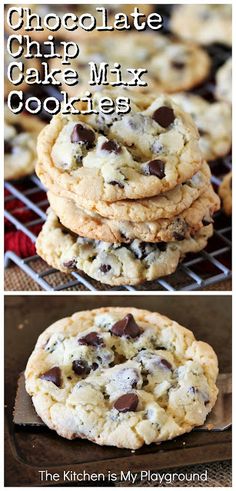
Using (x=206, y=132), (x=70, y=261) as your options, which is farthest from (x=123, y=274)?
(x=206, y=132)

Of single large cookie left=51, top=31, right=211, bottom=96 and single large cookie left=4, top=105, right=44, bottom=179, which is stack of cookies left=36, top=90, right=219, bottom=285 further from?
single large cookie left=51, top=31, right=211, bottom=96

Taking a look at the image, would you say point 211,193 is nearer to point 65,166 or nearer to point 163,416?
point 65,166

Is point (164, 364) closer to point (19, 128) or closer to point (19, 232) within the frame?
point (19, 232)

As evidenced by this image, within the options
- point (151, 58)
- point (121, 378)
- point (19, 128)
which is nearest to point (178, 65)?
point (151, 58)

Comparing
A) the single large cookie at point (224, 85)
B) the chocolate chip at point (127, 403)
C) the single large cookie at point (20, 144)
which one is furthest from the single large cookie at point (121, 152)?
the single large cookie at point (224, 85)

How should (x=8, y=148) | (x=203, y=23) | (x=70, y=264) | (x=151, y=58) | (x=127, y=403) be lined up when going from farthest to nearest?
(x=203, y=23) < (x=151, y=58) < (x=8, y=148) < (x=70, y=264) < (x=127, y=403)

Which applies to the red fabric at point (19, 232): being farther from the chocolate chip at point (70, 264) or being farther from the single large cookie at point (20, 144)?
the chocolate chip at point (70, 264)
